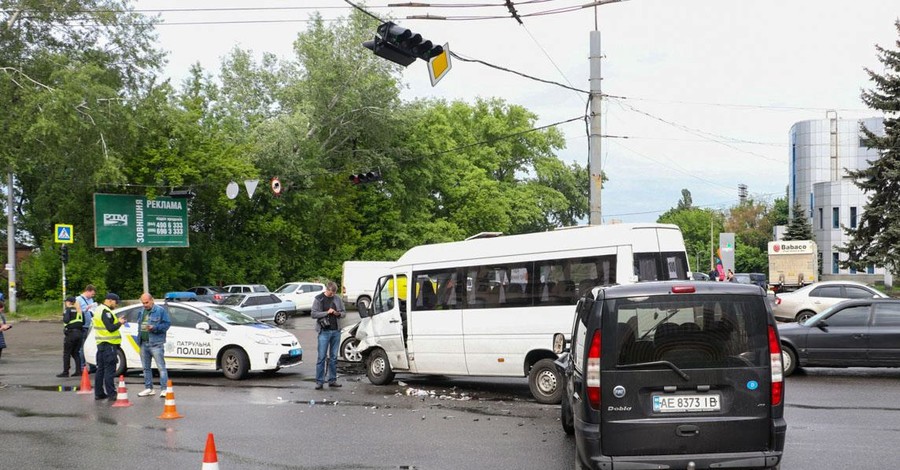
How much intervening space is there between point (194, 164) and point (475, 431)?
35.3 m

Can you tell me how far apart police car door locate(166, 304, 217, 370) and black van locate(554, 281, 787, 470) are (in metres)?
11.2

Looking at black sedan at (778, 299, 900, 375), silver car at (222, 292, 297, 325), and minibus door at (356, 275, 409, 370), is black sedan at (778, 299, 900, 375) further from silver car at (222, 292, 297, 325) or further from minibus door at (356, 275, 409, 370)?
silver car at (222, 292, 297, 325)

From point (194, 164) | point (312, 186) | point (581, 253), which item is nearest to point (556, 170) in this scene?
point (312, 186)

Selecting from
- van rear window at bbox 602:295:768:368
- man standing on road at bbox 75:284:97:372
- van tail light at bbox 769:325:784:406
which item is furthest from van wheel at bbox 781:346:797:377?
man standing on road at bbox 75:284:97:372

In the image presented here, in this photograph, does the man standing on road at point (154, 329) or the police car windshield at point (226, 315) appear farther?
the police car windshield at point (226, 315)

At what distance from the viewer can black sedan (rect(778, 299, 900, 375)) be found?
1496 cm

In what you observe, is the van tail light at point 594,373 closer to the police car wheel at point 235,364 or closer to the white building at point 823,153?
the police car wheel at point 235,364

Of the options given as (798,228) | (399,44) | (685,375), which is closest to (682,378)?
(685,375)

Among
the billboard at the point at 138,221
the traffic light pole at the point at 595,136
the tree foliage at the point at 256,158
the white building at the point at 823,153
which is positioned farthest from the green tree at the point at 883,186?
the white building at the point at 823,153

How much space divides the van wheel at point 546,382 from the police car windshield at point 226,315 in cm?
664

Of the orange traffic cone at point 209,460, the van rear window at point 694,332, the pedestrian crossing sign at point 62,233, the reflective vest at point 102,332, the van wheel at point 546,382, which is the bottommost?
the van wheel at point 546,382

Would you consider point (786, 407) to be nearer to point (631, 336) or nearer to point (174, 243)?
point (631, 336)

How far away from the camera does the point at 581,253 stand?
42.6 ft

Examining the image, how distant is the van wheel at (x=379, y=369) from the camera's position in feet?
50.7
